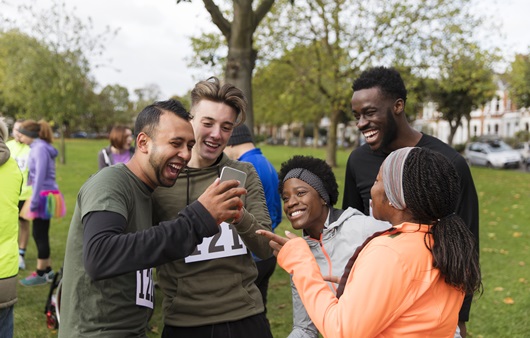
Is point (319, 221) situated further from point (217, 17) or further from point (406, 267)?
point (217, 17)

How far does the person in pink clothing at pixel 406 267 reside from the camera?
1601 mm

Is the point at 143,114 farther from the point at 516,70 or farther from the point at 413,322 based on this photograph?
the point at 516,70

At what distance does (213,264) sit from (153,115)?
80 cm

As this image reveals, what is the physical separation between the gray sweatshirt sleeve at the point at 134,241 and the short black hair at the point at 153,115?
45 centimetres

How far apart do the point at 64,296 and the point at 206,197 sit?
2.51ft

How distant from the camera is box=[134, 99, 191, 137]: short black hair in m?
2.03

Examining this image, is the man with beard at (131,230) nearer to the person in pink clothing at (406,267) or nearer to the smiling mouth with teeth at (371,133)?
the person in pink clothing at (406,267)

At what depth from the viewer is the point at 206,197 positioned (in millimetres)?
1786

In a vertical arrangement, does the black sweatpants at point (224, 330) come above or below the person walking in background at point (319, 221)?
below

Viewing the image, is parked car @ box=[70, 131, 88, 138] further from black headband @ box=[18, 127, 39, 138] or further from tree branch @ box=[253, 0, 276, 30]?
tree branch @ box=[253, 0, 276, 30]

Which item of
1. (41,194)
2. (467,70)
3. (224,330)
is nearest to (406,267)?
(224,330)

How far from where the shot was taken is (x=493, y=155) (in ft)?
91.6

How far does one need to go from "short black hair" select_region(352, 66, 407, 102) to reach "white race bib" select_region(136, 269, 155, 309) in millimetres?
1801

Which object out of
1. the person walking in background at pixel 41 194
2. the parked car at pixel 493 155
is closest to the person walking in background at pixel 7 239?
the person walking in background at pixel 41 194
